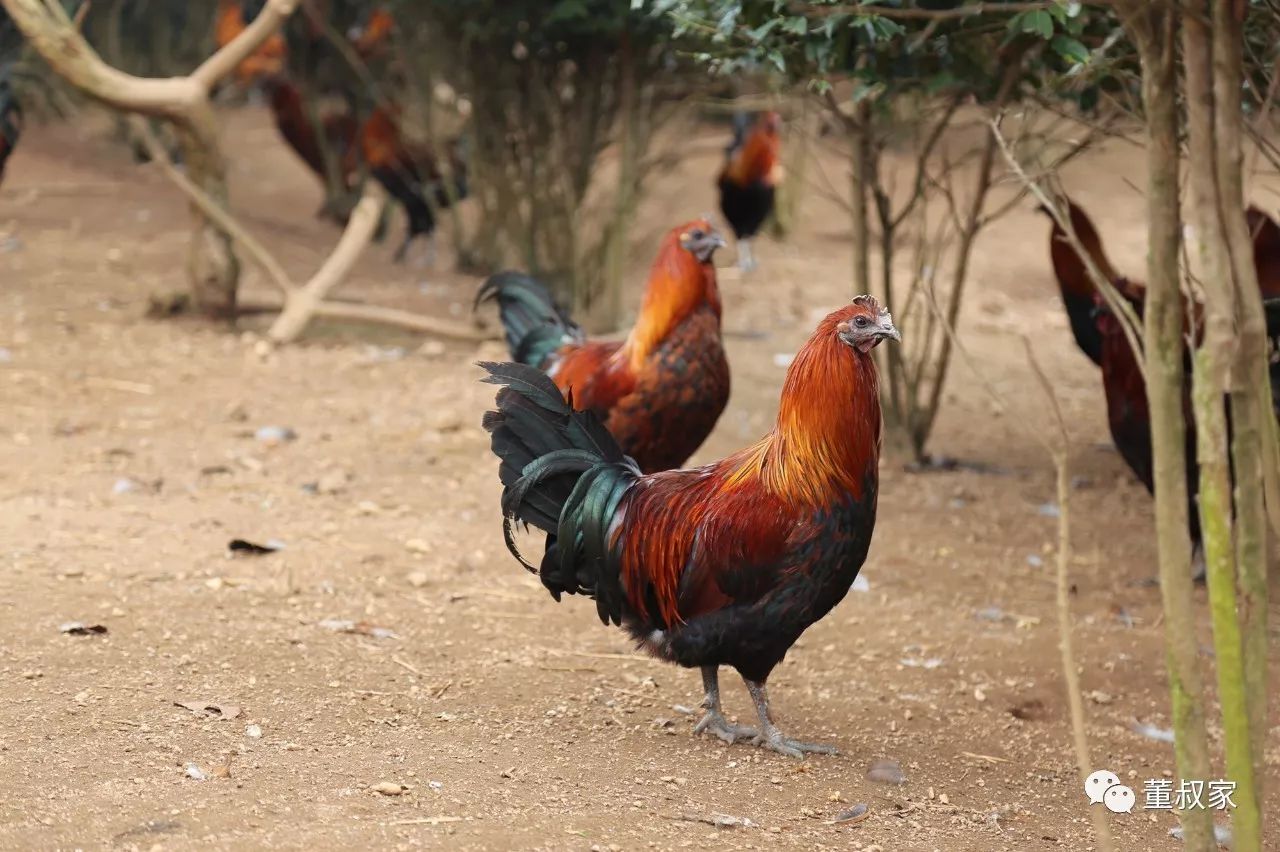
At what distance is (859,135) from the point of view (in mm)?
6664

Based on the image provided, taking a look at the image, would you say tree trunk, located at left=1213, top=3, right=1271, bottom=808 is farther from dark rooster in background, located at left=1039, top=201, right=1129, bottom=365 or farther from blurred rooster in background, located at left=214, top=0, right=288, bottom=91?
blurred rooster in background, located at left=214, top=0, right=288, bottom=91

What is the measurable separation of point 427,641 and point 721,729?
1186 mm

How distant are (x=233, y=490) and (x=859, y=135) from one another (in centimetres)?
333

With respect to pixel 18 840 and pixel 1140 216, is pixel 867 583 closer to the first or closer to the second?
pixel 18 840

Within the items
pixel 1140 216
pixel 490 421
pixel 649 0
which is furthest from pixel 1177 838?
pixel 1140 216

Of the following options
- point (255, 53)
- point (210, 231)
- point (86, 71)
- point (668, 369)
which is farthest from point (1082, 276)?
point (255, 53)

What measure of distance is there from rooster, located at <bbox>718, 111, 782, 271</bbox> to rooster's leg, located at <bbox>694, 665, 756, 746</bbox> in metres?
8.56

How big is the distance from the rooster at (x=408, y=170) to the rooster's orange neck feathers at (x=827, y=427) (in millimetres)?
8334

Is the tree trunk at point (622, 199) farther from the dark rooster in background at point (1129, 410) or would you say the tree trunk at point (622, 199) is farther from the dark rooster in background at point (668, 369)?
the dark rooster in background at point (1129, 410)

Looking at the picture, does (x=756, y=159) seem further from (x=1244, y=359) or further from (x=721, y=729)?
(x=1244, y=359)

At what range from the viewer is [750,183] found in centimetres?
1248

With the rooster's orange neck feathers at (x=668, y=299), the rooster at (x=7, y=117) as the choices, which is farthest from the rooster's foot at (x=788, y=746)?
the rooster at (x=7, y=117)

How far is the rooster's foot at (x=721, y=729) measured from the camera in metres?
4.13

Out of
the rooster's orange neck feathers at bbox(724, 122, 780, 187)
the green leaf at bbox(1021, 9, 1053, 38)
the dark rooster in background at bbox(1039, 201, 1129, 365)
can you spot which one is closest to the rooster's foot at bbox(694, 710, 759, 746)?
the green leaf at bbox(1021, 9, 1053, 38)
